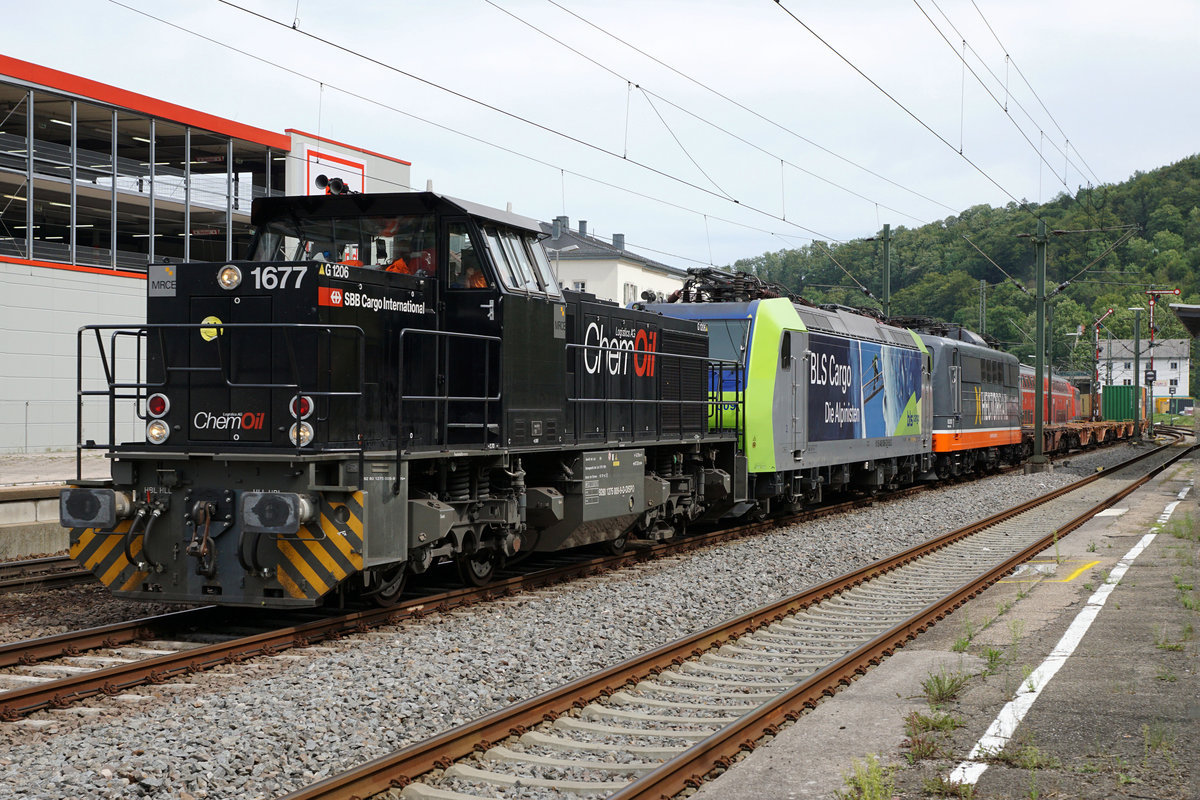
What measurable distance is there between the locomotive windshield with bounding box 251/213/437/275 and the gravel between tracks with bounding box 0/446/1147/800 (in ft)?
10.0

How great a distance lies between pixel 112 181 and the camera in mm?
27469

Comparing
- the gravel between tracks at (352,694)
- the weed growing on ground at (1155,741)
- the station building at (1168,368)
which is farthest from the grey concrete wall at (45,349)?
the station building at (1168,368)

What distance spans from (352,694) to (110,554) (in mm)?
3044

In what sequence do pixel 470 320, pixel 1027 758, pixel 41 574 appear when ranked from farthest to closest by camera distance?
pixel 41 574, pixel 470 320, pixel 1027 758

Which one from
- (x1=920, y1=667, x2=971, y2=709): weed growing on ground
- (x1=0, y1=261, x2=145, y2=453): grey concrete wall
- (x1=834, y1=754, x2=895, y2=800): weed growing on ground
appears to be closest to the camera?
(x1=834, y1=754, x2=895, y2=800): weed growing on ground

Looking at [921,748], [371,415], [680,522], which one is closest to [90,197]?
[680,522]

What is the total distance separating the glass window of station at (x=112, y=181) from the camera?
2662 centimetres

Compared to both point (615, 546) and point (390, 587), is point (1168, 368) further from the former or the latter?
point (390, 587)

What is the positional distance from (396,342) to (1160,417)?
348ft

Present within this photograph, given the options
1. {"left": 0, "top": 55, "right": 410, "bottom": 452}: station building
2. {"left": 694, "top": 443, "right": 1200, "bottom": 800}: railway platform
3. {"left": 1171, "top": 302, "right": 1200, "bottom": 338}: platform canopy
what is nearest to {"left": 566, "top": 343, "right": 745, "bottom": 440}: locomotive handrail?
{"left": 694, "top": 443, "right": 1200, "bottom": 800}: railway platform

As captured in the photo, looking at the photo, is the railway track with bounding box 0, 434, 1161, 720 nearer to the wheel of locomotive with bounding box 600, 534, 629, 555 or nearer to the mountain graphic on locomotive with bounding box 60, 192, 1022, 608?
the mountain graphic on locomotive with bounding box 60, 192, 1022, 608

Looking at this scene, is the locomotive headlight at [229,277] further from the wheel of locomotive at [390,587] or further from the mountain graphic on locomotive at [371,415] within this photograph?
the wheel of locomotive at [390,587]

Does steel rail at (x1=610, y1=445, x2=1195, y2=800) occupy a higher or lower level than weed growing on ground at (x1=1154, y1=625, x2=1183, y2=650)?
lower

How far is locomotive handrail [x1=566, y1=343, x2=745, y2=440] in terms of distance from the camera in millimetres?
10922
